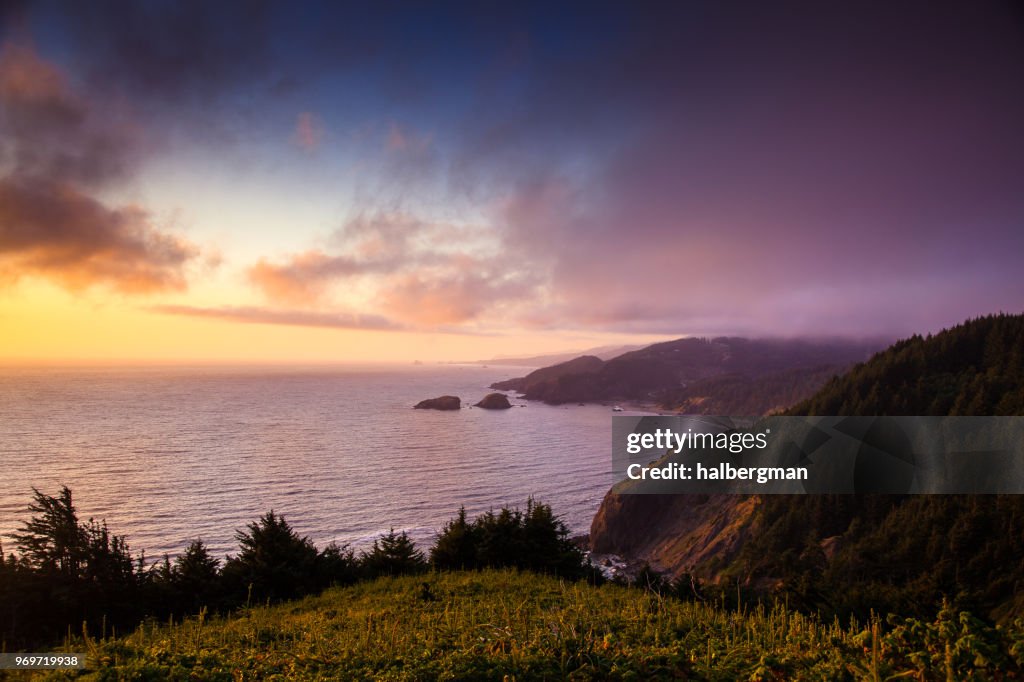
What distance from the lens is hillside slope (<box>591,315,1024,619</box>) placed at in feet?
123

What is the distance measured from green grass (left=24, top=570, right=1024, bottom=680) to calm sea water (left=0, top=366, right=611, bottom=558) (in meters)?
44.4

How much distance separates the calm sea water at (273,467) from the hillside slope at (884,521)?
1229 centimetres

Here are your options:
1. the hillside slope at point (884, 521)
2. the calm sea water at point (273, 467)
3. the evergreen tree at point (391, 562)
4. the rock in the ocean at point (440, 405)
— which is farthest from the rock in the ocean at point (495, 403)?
the evergreen tree at point (391, 562)

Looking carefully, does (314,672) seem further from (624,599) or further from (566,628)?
(624,599)

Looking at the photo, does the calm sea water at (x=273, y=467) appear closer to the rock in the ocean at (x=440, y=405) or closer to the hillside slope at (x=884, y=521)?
the hillside slope at (x=884, y=521)

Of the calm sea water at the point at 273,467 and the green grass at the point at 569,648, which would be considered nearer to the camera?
the green grass at the point at 569,648

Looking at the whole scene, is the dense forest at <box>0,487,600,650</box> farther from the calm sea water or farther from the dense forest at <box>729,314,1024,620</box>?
the calm sea water

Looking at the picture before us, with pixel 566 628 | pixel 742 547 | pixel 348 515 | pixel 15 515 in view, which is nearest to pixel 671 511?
pixel 742 547

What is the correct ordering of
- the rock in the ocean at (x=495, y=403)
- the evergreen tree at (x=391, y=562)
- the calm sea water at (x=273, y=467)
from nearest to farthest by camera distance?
1. the evergreen tree at (x=391, y=562)
2. the calm sea water at (x=273, y=467)
3. the rock in the ocean at (x=495, y=403)

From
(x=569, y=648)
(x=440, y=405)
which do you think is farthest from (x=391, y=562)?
(x=440, y=405)

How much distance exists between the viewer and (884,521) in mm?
47625

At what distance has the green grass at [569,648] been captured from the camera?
15.5 ft

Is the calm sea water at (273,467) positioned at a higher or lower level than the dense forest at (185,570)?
lower

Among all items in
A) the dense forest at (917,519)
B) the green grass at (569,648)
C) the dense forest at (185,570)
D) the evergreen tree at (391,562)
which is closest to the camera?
the green grass at (569,648)
